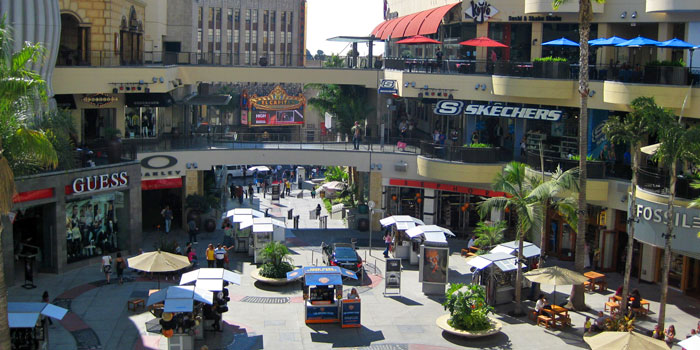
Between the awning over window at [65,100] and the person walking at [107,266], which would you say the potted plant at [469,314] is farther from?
the awning over window at [65,100]

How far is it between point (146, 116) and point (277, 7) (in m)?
71.4

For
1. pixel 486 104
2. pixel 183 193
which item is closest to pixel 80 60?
pixel 183 193

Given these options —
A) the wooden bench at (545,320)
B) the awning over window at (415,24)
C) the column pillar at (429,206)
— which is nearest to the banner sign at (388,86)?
the awning over window at (415,24)

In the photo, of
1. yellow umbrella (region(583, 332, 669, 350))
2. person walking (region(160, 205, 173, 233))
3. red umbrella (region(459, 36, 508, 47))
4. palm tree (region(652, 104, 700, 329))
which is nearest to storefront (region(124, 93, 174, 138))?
person walking (region(160, 205, 173, 233))

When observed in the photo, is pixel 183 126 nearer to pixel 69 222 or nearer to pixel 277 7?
pixel 69 222

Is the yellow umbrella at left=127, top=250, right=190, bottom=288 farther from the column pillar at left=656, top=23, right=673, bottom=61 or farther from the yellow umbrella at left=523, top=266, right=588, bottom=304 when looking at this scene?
the column pillar at left=656, top=23, right=673, bottom=61

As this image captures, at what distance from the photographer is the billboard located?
2576 inches

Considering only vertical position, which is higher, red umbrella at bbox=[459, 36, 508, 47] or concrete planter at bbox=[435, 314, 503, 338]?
red umbrella at bbox=[459, 36, 508, 47]

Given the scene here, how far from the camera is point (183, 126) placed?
177ft

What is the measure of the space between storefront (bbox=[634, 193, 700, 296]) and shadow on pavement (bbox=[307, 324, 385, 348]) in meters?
11.4

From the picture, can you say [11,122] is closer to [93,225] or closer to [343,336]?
[343,336]

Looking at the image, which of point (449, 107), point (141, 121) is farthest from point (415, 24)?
point (141, 121)

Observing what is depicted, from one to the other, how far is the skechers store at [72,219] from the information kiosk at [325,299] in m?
11.8

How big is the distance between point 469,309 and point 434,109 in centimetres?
1845
